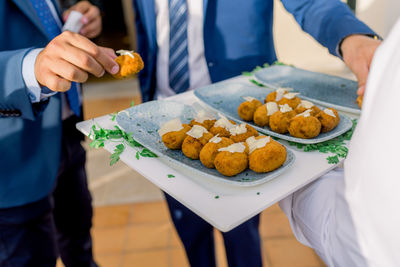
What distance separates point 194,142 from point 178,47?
727 millimetres

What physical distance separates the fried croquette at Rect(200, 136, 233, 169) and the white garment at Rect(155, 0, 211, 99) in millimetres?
728

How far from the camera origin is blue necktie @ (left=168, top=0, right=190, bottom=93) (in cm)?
146

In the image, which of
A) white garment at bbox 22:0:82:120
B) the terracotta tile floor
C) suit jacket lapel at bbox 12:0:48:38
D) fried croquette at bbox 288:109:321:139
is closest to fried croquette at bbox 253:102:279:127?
fried croquette at bbox 288:109:321:139

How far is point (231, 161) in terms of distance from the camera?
31.5 inches

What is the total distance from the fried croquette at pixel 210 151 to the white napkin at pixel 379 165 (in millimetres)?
329

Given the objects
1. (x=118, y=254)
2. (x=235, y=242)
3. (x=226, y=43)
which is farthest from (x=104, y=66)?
(x=118, y=254)

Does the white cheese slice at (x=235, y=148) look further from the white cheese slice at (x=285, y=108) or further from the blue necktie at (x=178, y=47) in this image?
the blue necktie at (x=178, y=47)

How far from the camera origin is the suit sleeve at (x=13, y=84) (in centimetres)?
92

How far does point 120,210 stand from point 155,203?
9.7 inches

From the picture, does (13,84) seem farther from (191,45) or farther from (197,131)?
(191,45)

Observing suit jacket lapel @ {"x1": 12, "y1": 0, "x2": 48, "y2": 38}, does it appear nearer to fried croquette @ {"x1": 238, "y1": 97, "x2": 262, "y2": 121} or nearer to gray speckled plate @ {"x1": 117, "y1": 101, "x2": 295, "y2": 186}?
gray speckled plate @ {"x1": 117, "y1": 101, "x2": 295, "y2": 186}

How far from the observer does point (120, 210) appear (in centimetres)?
235

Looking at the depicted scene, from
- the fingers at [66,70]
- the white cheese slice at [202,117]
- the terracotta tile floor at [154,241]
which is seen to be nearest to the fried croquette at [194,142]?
the white cheese slice at [202,117]

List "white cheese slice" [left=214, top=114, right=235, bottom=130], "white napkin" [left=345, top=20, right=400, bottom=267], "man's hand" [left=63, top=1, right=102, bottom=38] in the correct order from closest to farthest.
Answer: "white napkin" [left=345, top=20, right=400, bottom=267], "white cheese slice" [left=214, top=114, right=235, bottom=130], "man's hand" [left=63, top=1, right=102, bottom=38]
